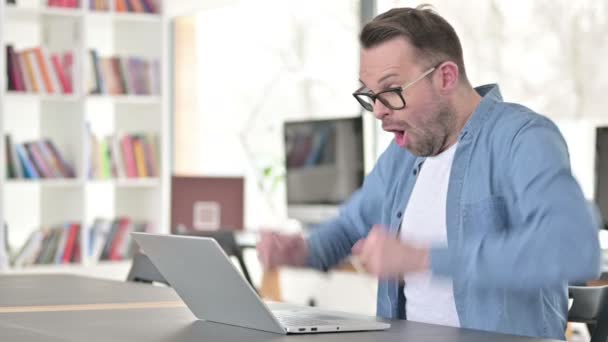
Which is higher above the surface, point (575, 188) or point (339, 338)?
point (575, 188)

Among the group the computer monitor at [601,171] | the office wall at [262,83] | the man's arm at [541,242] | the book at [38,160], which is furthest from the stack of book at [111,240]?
the man's arm at [541,242]

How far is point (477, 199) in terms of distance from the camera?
223cm

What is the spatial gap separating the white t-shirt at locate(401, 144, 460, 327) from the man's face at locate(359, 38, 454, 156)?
10 centimetres

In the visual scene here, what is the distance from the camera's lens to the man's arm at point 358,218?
2.58 m

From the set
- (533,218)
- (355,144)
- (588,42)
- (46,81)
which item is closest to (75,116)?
(46,81)

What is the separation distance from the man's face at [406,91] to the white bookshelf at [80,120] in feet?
11.7

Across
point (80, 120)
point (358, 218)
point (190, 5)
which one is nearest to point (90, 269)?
point (80, 120)

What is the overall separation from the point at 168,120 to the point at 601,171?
2.66 meters

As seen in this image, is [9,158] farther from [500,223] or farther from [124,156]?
[500,223]

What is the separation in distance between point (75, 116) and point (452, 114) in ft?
12.2

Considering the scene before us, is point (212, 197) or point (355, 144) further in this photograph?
point (212, 197)

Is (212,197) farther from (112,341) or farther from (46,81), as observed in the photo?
(112,341)

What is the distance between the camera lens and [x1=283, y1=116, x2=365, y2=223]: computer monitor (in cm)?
569

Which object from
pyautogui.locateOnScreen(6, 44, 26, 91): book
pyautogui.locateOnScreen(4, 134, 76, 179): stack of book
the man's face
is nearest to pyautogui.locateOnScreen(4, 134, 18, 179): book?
pyautogui.locateOnScreen(4, 134, 76, 179): stack of book
